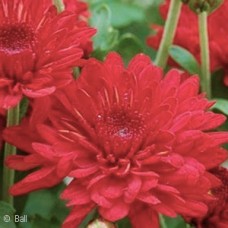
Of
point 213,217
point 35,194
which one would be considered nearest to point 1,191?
point 35,194

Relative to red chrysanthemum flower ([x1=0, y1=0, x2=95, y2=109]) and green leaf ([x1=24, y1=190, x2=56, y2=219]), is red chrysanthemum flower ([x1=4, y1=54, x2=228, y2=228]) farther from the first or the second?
green leaf ([x1=24, y1=190, x2=56, y2=219])

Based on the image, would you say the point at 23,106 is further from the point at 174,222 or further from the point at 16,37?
the point at 174,222

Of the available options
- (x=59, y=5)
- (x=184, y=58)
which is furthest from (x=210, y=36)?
(x=59, y=5)

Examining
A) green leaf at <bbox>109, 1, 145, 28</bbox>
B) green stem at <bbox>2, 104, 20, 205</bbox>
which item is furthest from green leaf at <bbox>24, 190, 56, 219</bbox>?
green leaf at <bbox>109, 1, 145, 28</bbox>

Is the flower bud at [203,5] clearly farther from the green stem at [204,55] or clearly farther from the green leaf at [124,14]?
the green leaf at [124,14]

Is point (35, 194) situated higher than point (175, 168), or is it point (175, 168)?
point (175, 168)

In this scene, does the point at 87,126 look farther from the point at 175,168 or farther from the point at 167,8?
the point at 167,8
